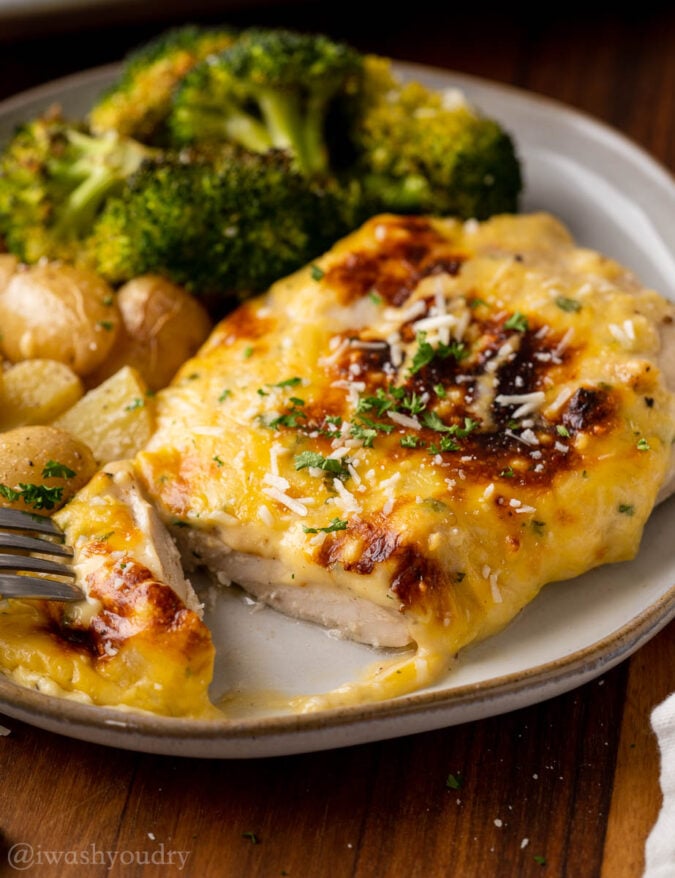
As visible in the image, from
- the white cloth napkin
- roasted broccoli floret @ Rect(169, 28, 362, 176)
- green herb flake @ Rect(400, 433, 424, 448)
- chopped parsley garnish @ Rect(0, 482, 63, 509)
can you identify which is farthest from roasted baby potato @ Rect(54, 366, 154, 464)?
the white cloth napkin

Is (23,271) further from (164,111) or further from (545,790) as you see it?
(545,790)

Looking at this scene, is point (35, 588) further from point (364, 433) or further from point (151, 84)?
point (151, 84)

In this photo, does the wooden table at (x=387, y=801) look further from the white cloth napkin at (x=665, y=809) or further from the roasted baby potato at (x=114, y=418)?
the roasted baby potato at (x=114, y=418)

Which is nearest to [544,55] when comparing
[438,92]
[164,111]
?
[438,92]

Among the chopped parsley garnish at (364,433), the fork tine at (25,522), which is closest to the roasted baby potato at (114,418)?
the fork tine at (25,522)

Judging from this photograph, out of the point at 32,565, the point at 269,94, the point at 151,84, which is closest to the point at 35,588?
the point at 32,565

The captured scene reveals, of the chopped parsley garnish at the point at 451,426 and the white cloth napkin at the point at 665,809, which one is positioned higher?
the chopped parsley garnish at the point at 451,426

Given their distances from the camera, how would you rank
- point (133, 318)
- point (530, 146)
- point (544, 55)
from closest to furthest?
point (133, 318), point (530, 146), point (544, 55)

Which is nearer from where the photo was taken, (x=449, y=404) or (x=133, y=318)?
(x=449, y=404)
